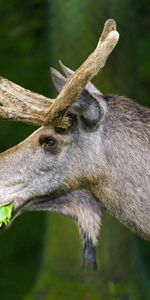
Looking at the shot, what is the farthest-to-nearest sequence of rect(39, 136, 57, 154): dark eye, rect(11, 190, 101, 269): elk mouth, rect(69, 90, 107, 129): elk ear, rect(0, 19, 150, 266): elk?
rect(11, 190, 101, 269): elk mouth → rect(39, 136, 57, 154): dark eye → rect(0, 19, 150, 266): elk → rect(69, 90, 107, 129): elk ear

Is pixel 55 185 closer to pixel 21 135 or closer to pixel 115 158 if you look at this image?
pixel 115 158

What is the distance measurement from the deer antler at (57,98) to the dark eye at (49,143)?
0.12 metres

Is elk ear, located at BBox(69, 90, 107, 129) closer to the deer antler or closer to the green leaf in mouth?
the deer antler

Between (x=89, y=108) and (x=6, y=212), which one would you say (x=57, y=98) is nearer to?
(x=89, y=108)

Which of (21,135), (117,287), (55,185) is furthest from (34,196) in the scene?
(21,135)

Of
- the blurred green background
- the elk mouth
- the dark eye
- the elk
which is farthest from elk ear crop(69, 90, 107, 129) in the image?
the blurred green background

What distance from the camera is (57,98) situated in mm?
10672

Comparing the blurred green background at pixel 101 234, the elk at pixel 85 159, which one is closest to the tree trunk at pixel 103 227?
the blurred green background at pixel 101 234

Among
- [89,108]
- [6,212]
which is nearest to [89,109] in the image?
[89,108]

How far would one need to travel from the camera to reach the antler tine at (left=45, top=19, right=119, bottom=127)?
1042 cm

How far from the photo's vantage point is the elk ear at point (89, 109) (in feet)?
34.8

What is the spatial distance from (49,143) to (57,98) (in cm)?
40

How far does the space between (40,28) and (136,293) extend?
4.66 metres

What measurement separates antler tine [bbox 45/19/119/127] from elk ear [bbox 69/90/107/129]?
2.9 inches
